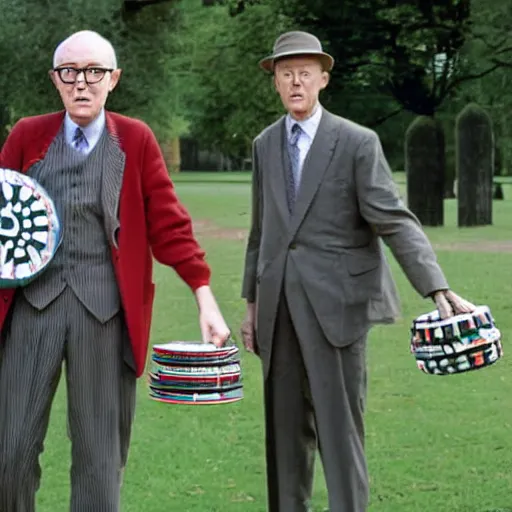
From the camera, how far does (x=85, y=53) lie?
187 inches

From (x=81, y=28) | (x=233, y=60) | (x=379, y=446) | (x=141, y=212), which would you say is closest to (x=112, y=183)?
(x=141, y=212)

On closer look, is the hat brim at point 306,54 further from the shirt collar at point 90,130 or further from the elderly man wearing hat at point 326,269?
the shirt collar at point 90,130

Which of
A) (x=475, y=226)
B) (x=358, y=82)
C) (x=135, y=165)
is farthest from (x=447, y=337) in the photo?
(x=358, y=82)

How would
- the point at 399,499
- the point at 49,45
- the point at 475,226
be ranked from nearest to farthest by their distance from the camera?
1. the point at 399,499
2. the point at 475,226
3. the point at 49,45

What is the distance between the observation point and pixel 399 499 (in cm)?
662

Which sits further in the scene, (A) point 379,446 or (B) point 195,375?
(A) point 379,446

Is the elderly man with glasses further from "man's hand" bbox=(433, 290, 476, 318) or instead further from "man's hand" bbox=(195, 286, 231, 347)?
"man's hand" bbox=(433, 290, 476, 318)

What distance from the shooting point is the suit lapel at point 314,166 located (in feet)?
17.3

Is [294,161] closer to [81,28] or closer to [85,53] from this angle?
[85,53]

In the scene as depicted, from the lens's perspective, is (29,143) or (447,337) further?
(447,337)

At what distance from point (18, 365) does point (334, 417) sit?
124 centimetres

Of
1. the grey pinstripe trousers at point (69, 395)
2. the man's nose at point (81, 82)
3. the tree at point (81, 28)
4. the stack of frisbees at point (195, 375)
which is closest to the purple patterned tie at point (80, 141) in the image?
the man's nose at point (81, 82)

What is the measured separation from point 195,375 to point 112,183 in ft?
2.61

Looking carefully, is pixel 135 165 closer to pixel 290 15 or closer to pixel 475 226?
pixel 475 226
